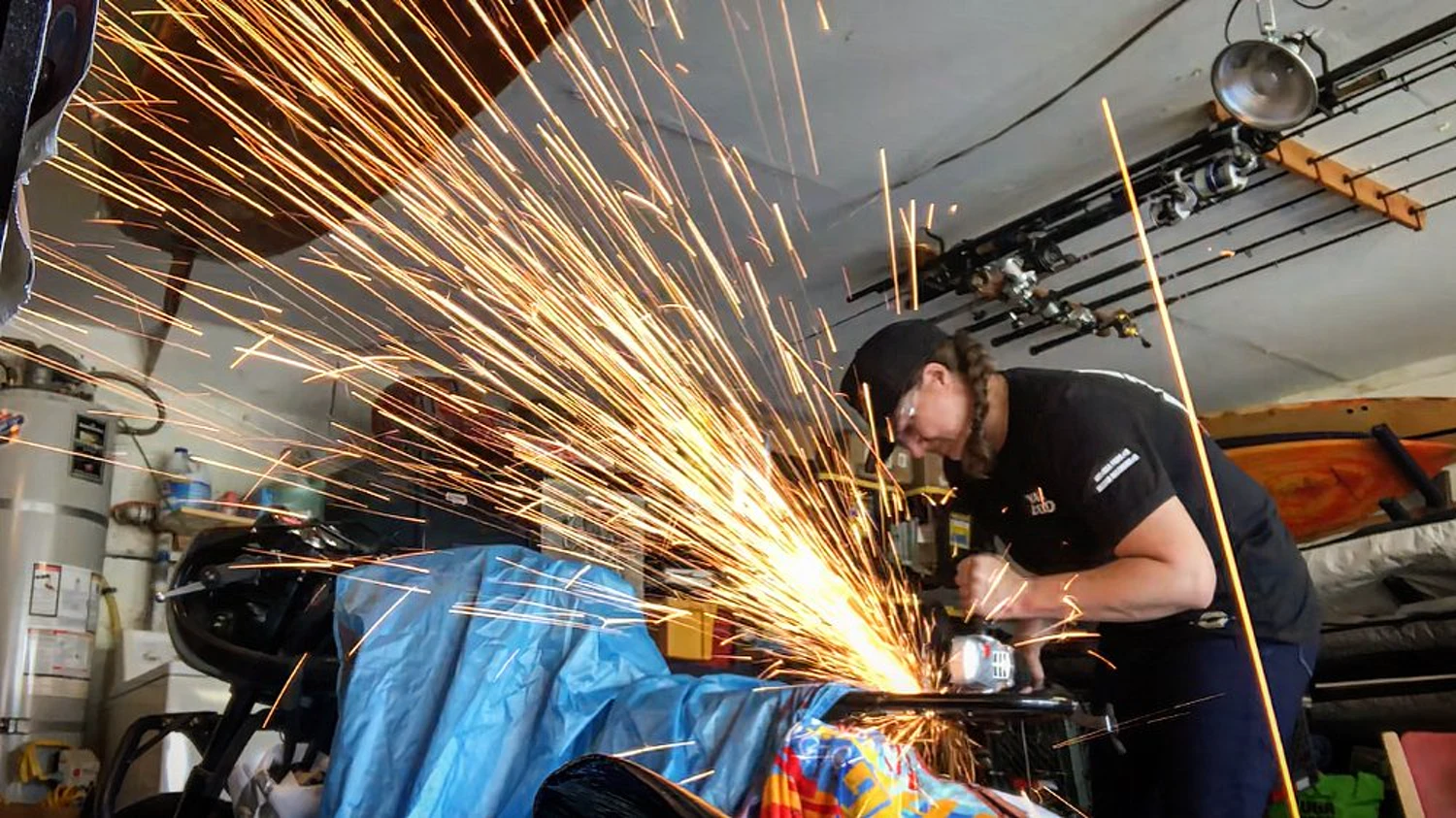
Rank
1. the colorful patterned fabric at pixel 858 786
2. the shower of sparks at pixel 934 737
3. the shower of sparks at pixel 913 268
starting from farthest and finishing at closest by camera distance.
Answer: the shower of sparks at pixel 913 268 < the shower of sparks at pixel 934 737 < the colorful patterned fabric at pixel 858 786

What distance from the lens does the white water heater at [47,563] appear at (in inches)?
148

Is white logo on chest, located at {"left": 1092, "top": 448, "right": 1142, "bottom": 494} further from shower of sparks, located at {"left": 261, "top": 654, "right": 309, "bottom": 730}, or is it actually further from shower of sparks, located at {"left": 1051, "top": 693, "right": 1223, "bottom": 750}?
shower of sparks, located at {"left": 261, "top": 654, "right": 309, "bottom": 730}

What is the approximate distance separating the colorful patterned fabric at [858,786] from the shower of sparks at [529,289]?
1.52 feet

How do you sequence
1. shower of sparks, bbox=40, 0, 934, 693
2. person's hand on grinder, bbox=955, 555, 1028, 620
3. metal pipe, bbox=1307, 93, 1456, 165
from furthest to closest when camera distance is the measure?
metal pipe, bbox=1307, 93, 1456, 165 < shower of sparks, bbox=40, 0, 934, 693 < person's hand on grinder, bbox=955, 555, 1028, 620

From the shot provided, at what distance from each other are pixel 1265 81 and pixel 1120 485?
1.63 meters

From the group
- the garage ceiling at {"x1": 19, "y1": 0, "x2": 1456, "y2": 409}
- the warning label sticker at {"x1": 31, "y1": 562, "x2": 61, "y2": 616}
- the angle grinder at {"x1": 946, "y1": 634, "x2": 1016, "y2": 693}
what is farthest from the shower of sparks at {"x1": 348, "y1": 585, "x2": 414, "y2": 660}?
the warning label sticker at {"x1": 31, "y1": 562, "x2": 61, "y2": 616}

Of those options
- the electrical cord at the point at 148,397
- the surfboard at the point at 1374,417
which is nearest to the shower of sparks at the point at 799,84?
the surfboard at the point at 1374,417

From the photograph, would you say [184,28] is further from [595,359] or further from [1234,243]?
[1234,243]

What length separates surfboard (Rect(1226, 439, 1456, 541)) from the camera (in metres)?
4.67

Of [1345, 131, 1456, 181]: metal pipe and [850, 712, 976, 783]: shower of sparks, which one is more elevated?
[1345, 131, 1456, 181]: metal pipe

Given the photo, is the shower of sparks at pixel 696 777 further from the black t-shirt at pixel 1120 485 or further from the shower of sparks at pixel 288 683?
the black t-shirt at pixel 1120 485

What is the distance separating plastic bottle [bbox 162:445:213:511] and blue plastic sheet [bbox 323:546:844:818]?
10.8 feet

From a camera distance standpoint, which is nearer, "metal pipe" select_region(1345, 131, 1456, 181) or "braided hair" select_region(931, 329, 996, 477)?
"braided hair" select_region(931, 329, 996, 477)

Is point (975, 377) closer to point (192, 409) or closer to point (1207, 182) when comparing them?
point (1207, 182)
